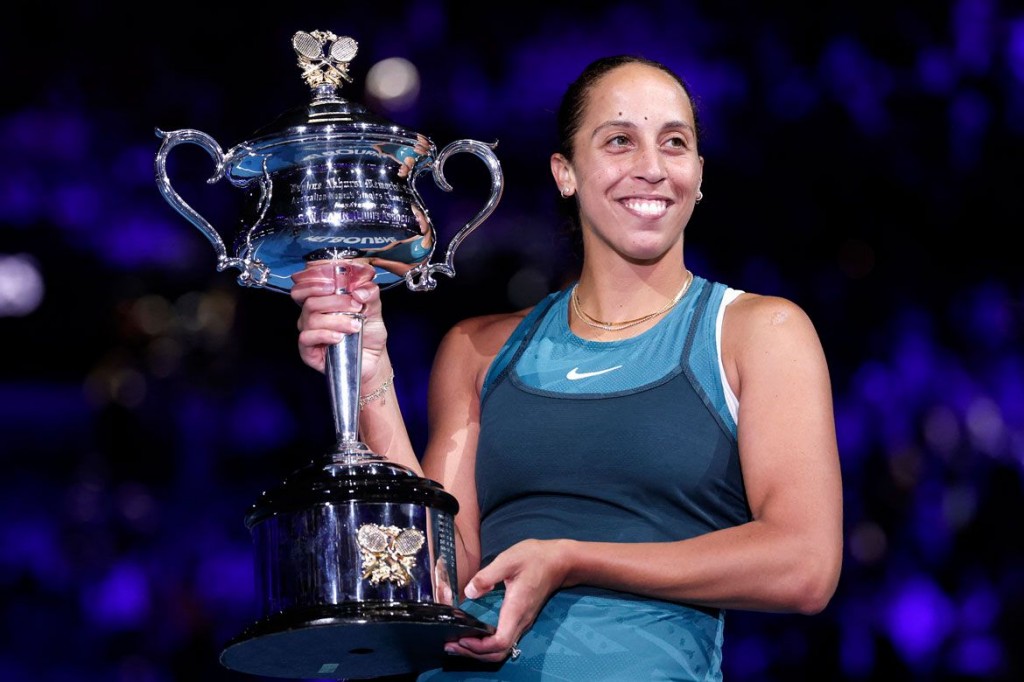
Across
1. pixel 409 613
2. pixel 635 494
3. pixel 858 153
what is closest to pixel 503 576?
pixel 409 613

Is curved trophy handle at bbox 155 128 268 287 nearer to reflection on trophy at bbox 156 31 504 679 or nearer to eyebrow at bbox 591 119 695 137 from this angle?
reflection on trophy at bbox 156 31 504 679

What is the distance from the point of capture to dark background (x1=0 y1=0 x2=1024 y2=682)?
2715mm

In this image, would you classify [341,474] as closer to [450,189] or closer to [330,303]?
[330,303]

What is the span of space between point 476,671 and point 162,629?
133cm

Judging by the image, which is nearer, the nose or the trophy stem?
the trophy stem

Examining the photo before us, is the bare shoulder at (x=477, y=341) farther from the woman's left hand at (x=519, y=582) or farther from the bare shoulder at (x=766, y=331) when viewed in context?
the woman's left hand at (x=519, y=582)

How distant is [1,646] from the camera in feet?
8.77

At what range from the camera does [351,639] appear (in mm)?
1406

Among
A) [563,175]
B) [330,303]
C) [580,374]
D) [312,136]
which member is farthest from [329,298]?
[563,175]

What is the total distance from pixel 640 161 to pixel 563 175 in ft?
0.49

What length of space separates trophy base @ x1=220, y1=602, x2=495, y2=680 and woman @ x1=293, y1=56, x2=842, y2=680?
4cm

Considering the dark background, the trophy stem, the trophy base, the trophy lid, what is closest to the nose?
the trophy lid

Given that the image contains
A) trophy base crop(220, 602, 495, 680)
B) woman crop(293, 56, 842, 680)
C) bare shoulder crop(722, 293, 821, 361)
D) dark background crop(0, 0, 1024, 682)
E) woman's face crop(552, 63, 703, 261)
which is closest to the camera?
trophy base crop(220, 602, 495, 680)

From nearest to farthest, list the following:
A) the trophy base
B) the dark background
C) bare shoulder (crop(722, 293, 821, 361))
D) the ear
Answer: the trophy base < bare shoulder (crop(722, 293, 821, 361)) < the ear < the dark background
